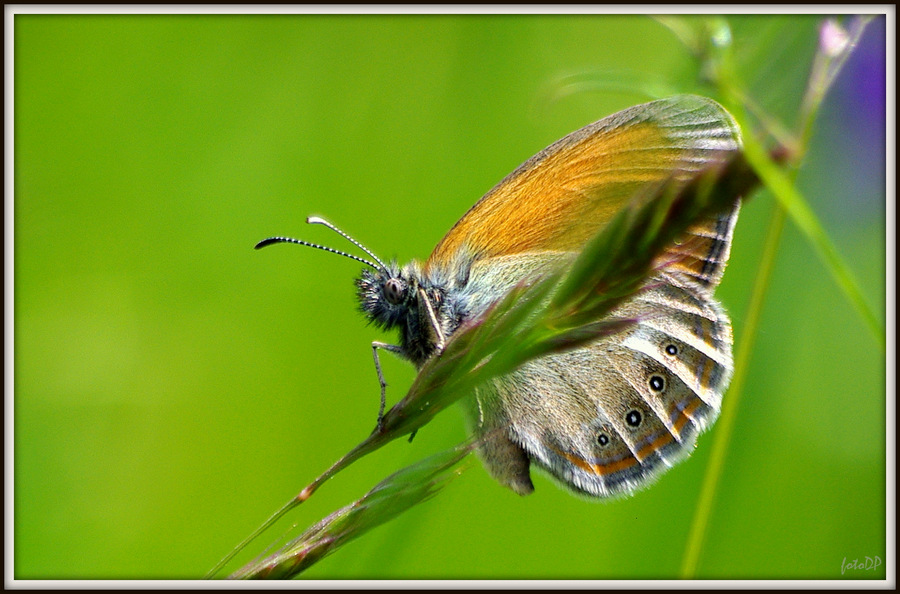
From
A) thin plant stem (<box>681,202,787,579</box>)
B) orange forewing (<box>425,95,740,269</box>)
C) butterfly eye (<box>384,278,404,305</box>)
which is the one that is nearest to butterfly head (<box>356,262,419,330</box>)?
butterfly eye (<box>384,278,404,305</box>)

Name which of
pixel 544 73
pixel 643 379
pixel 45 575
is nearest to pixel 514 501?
pixel 643 379

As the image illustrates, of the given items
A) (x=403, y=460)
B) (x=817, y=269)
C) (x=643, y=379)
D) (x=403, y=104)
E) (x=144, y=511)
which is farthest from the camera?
(x=403, y=104)

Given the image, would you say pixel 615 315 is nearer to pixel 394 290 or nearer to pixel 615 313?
pixel 615 313

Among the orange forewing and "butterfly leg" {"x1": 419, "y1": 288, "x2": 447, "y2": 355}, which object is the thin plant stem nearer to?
the orange forewing

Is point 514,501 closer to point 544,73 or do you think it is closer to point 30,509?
point 30,509

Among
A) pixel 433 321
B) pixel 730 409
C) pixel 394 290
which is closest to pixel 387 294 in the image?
pixel 394 290

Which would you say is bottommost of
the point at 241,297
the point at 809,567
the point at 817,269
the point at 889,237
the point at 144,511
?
the point at 144,511
